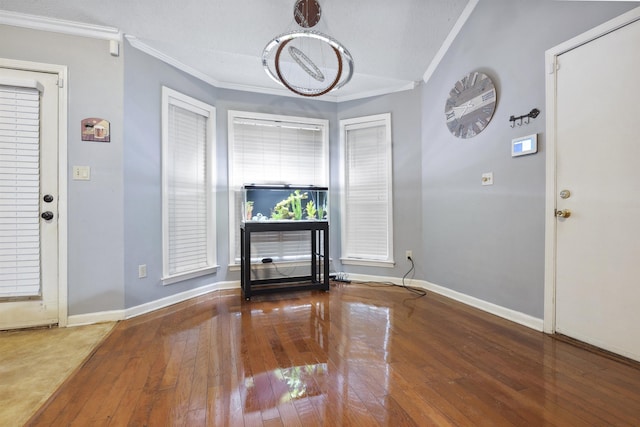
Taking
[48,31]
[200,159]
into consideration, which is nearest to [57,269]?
[200,159]

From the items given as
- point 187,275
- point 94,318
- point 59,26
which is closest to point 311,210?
point 187,275

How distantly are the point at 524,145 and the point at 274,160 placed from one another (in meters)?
2.67

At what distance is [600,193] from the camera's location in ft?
6.11

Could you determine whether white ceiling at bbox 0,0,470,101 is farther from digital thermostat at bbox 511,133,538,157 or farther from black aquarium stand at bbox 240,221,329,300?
black aquarium stand at bbox 240,221,329,300

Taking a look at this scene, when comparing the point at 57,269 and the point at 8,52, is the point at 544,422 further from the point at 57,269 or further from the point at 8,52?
the point at 8,52

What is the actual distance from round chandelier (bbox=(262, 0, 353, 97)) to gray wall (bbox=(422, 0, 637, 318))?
1255 mm

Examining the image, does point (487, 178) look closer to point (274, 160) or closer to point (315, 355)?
point (315, 355)

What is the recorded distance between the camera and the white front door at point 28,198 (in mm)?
2217

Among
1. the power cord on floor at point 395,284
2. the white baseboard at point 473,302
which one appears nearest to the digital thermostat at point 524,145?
the white baseboard at point 473,302

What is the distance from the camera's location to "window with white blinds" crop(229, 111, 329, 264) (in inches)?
139

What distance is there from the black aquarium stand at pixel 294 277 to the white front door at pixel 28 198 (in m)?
1.55

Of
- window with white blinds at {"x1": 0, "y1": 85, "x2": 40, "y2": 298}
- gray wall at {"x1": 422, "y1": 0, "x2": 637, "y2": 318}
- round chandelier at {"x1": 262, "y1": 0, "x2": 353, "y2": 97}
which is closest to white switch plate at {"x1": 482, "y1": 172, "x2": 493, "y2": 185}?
gray wall at {"x1": 422, "y1": 0, "x2": 637, "y2": 318}

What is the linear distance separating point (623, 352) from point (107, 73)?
4.27 metres

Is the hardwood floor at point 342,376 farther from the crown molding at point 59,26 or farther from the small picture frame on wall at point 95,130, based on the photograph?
the crown molding at point 59,26
